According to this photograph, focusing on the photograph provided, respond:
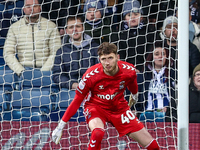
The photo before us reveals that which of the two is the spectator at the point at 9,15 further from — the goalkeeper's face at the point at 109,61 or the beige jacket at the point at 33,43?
the goalkeeper's face at the point at 109,61

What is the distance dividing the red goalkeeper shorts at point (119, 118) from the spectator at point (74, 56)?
118 cm

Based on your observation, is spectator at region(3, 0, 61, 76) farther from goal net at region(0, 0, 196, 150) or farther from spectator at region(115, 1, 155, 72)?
spectator at region(115, 1, 155, 72)

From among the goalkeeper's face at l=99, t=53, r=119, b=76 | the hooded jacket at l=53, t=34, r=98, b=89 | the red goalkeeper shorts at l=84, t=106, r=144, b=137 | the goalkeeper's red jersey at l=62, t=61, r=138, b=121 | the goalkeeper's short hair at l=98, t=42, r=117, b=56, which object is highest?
the hooded jacket at l=53, t=34, r=98, b=89

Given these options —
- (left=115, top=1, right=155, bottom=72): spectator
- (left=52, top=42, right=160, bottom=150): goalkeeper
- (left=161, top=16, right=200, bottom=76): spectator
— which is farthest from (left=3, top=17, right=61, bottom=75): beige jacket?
(left=52, top=42, right=160, bottom=150): goalkeeper

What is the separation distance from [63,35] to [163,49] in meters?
1.27

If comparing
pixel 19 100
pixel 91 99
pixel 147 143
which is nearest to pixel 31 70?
pixel 19 100

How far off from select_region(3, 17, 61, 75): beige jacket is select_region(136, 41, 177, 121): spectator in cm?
121

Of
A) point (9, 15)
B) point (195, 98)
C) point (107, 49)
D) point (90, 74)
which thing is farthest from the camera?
point (9, 15)

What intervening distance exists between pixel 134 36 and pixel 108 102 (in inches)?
54.6

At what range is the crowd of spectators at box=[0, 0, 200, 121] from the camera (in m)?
3.97

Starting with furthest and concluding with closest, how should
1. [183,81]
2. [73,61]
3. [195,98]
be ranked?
[73,61]
[195,98]
[183,81]

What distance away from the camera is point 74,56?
4.18 metres

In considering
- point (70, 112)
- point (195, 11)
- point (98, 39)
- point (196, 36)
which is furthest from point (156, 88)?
point (70, 112)

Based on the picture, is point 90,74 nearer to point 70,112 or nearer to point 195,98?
point 70,112
